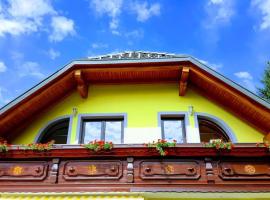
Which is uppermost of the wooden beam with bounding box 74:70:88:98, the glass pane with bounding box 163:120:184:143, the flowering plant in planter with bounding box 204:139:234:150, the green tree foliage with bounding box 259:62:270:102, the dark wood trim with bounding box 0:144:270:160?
the green tree foliage with bounding box 259:62:270:102

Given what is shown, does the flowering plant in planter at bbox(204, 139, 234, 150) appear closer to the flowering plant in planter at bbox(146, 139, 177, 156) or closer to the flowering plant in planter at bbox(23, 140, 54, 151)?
the flowering plant in planter at bbox(146, 139, 177, 156)

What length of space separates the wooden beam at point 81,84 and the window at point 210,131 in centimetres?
379

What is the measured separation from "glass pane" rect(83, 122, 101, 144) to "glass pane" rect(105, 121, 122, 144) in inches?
9.9

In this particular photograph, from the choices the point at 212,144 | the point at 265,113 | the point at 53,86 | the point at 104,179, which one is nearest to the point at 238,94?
the point at 265,113

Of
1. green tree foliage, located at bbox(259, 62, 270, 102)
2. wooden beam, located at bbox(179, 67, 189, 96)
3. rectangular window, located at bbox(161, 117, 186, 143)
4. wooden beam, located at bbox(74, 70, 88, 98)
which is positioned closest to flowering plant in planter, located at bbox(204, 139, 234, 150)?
rectangular window, located at bbox(161, 117, 186, 143)

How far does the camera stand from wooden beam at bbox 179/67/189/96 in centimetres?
1005

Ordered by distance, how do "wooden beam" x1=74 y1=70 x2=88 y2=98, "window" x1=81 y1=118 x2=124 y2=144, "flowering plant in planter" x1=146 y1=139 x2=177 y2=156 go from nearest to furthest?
1. "flowering plant in planter" x1=146 y1=139 x2=177 y2=156
2. "window" x1=81 y1=118 x2=124 y2=144
3. "wooden beam" x1=74 y1=70 x2=88 y2=98

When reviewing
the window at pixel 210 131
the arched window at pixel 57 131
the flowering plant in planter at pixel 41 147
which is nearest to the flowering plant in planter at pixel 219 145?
the window at pixel 210 131

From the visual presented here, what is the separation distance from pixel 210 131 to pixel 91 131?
381 centimetres

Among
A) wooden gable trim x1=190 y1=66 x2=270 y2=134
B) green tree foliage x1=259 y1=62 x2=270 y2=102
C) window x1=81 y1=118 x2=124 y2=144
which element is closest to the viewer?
wooden gable trim x1=190 y1=66 x2=270 y2=134

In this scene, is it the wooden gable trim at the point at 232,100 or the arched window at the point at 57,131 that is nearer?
the wooden gable trim at the point at 232,100

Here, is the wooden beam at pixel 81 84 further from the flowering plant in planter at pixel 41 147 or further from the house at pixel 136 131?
the flowering plant in planter at pixel 41 147

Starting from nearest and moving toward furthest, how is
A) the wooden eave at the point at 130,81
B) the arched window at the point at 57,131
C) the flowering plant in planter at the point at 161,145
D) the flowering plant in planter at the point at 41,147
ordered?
1. the flowering plant in planter at the point at 161,145
2. the flowering plant in planter at the point at 41,147
3. the wooden eave at the point at 130,81
4. the arched window at the point at 57,131

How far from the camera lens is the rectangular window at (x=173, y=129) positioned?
9.85m
